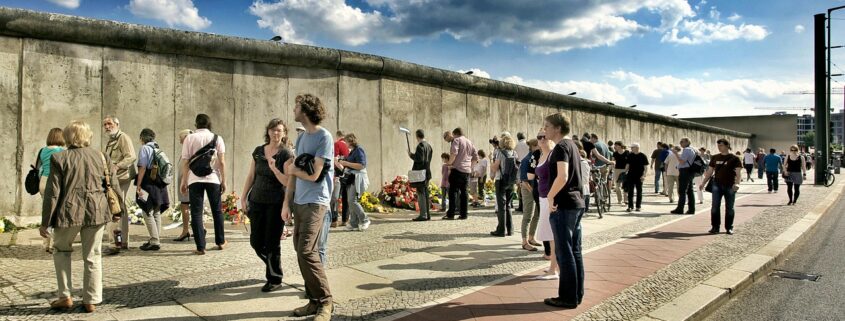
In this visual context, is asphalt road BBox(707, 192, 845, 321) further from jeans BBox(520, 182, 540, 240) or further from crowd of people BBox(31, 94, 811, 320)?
jeans BBox(520, 182, 540, 240)

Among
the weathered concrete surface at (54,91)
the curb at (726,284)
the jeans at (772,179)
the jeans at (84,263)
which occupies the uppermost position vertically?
the weathered concrete surface at (54,91)

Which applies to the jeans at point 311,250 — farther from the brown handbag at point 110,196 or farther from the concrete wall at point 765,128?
the concrete wall at point 765,128

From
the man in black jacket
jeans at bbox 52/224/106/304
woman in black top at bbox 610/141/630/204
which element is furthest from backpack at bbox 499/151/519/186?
woman in black top at bbox 610/141/630/204

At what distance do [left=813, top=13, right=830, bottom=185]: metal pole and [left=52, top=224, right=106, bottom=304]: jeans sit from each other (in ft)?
83.7

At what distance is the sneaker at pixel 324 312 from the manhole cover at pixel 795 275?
17.4 ft

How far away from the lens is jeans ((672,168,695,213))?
10.9 m

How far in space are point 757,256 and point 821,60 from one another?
Answer: 20.5m

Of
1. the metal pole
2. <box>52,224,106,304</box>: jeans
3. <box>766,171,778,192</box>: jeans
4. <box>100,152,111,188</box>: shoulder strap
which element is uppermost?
the metal pole

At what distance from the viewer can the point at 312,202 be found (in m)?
3.91

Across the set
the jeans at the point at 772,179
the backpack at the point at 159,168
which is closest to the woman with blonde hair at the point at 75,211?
the backpack at the point at 159,168

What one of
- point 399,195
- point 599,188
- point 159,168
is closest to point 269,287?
point 159,168

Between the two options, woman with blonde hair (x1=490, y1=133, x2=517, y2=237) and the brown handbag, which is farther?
woman with blonde hair (x1=490, y1=133, x2=517, y2=237)

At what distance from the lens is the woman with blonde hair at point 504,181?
7621 mm

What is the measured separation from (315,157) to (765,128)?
54.8 metres
